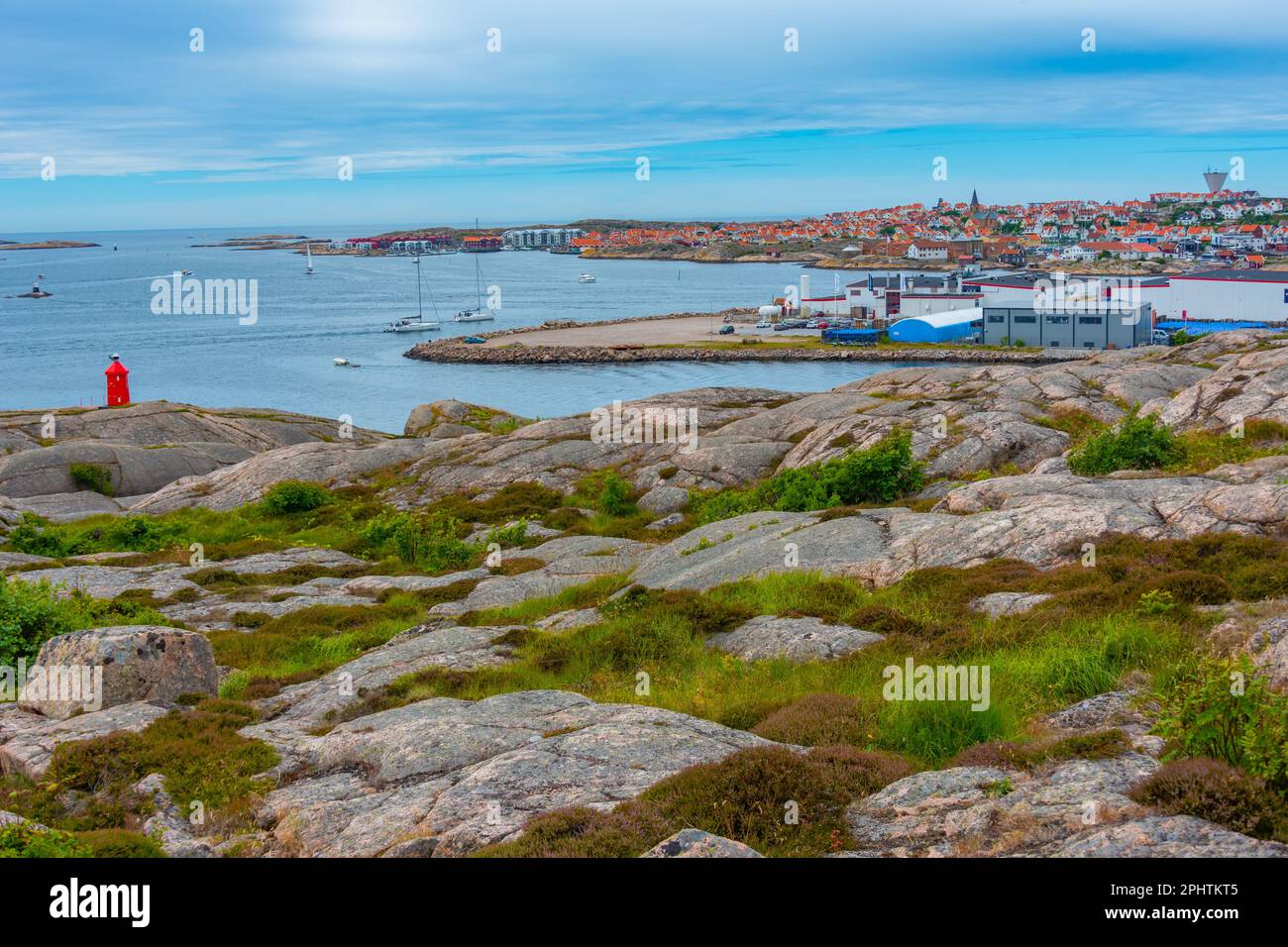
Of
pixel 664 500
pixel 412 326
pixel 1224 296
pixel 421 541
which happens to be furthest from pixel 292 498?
pixel 412 326

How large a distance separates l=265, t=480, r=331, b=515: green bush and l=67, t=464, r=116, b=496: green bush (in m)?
13.0

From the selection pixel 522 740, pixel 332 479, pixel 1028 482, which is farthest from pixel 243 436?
pixel 522 740

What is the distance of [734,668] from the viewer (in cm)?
1511

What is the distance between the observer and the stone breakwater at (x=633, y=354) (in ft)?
481

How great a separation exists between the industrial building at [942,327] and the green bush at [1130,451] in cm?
12556

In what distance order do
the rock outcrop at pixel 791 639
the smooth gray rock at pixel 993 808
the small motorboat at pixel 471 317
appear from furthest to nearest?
1. the small motorboat at pixel 471 317
2. the rock outcrop at pixel 791 639
3. the smooth gray rock at pixel 993 808

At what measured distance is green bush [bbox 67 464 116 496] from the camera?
1941 inches

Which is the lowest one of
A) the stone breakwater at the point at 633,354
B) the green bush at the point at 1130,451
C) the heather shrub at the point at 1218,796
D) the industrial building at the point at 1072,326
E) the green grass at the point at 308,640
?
the green grass at the point at 308,640

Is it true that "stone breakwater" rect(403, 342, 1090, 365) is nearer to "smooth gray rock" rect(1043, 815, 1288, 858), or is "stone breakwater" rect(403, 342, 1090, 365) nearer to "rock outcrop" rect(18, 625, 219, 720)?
"rock outcrop" rect(18, 625, 219, 720)

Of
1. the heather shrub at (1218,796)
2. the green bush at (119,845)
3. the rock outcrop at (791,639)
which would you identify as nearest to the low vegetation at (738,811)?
the heather shrub at (1218,796)

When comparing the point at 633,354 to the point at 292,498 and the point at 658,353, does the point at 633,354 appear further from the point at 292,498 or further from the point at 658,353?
A: the point at 292,498

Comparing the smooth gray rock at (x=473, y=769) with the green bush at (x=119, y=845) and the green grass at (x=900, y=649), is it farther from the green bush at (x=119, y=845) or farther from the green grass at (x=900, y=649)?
the green grass at (x=900, y=649)

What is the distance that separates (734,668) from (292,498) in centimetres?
2960
